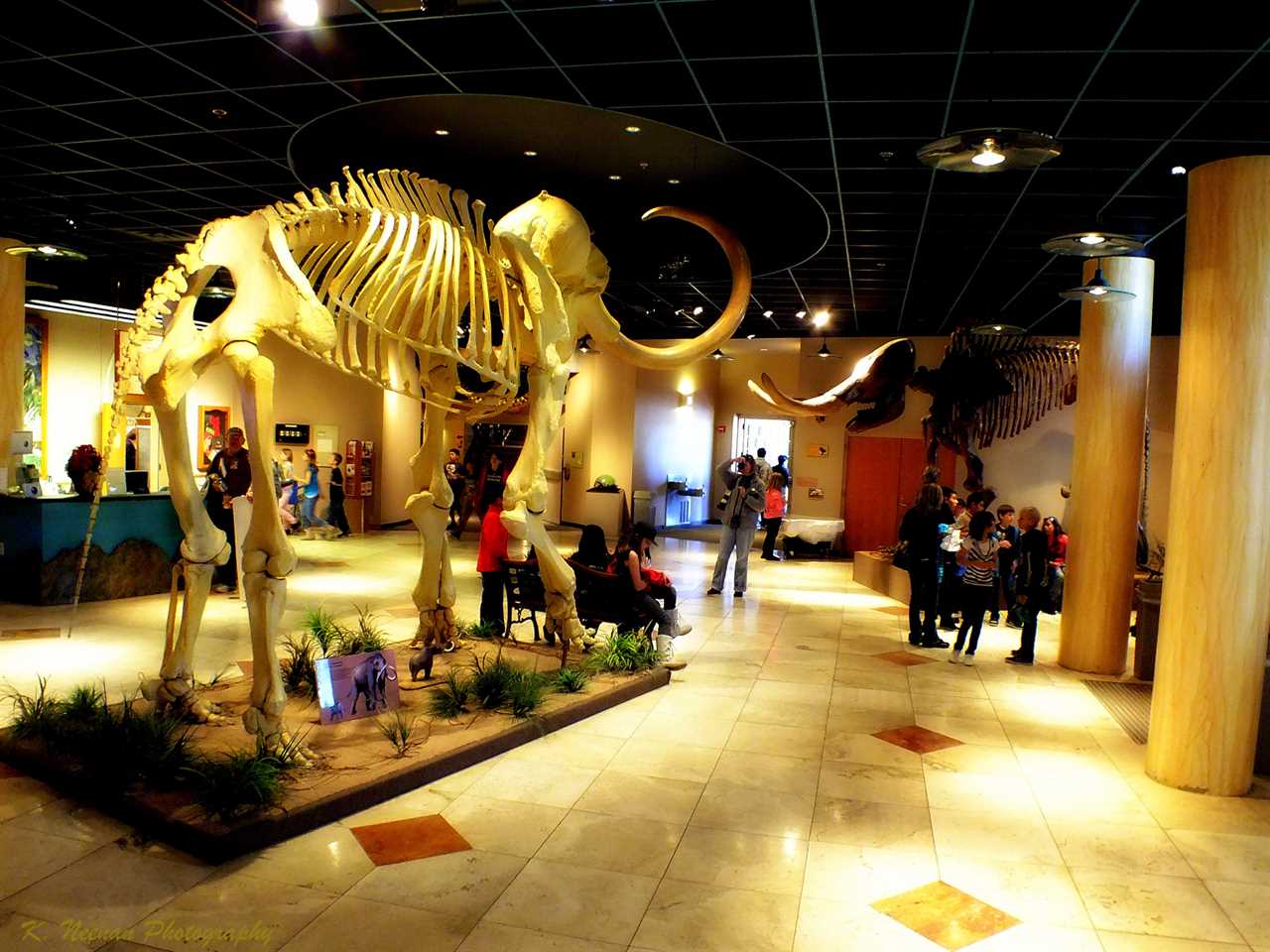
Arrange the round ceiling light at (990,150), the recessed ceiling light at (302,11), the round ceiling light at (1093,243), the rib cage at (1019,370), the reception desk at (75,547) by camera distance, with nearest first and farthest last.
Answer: the round ceiling light at (990,150) < the recessed ceiling light at (302,11) < the round ceiling light at (1093,243) < the reception desk at (75,547) < the rib cage at (1019,370)

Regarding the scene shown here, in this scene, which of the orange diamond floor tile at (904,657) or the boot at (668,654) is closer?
the boot at (668,654)

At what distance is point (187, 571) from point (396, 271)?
6.24 feet

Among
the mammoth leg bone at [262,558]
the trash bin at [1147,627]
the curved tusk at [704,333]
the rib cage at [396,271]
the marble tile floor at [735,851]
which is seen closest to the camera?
the marble tile floor at [735,851]

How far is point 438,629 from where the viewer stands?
22.2 feet

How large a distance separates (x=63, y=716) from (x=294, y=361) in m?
12.4

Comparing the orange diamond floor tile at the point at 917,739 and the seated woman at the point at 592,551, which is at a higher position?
the seated woman at the point at 592,551

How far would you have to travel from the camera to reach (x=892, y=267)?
34.3ft

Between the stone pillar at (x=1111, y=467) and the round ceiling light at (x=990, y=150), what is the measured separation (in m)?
3.87

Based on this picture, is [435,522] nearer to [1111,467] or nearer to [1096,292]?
[1096,292]

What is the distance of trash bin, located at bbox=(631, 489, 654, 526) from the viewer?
1781cm

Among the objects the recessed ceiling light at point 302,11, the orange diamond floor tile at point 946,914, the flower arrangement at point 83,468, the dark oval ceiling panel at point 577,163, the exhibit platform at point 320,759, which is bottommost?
the orange diamond floor tile at point 946,914

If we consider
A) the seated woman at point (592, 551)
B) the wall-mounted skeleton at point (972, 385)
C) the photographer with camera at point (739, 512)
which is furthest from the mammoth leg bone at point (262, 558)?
the wall-mounted skeleton at point (972, 385)

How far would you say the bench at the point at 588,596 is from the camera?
691 cm

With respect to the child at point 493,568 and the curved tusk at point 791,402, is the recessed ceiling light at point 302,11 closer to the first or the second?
the child at point 493,568
